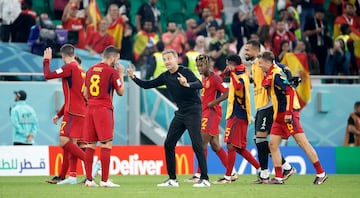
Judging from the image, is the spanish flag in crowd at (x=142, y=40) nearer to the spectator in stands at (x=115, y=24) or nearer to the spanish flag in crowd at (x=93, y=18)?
the spectator in stands at (x=115, y=24)

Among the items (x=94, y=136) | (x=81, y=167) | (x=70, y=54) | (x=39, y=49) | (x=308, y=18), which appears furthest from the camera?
(x=308, y=18)

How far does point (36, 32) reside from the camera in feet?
83.3

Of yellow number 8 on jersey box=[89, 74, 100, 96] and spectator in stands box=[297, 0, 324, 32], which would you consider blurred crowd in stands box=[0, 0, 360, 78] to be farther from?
yellow number 8 on jersey box=[89, 74, 100, 96]

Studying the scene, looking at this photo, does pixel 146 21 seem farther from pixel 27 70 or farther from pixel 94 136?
pixel 94 136

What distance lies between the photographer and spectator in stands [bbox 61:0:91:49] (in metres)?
26.2

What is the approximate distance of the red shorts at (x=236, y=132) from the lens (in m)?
19.6

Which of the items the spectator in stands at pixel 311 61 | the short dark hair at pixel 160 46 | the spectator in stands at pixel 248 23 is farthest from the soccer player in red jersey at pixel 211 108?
the spectator in stands at pixel 311 61

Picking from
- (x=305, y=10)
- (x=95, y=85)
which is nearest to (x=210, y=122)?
(x=95, y=85)

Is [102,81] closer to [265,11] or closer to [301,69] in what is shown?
[301,69]

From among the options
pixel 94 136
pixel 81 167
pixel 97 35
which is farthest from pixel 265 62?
pixel 97 35

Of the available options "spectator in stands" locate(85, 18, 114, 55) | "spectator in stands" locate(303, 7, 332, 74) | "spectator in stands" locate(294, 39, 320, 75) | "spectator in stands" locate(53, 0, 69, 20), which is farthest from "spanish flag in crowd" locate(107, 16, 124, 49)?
"spectator in stands" locate(303, 7, 332, 74)

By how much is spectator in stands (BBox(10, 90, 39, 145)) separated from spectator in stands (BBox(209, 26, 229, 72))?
5.48 meters

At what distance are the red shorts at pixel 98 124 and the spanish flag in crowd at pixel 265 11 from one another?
43.0 feet

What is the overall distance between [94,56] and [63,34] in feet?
3.24
